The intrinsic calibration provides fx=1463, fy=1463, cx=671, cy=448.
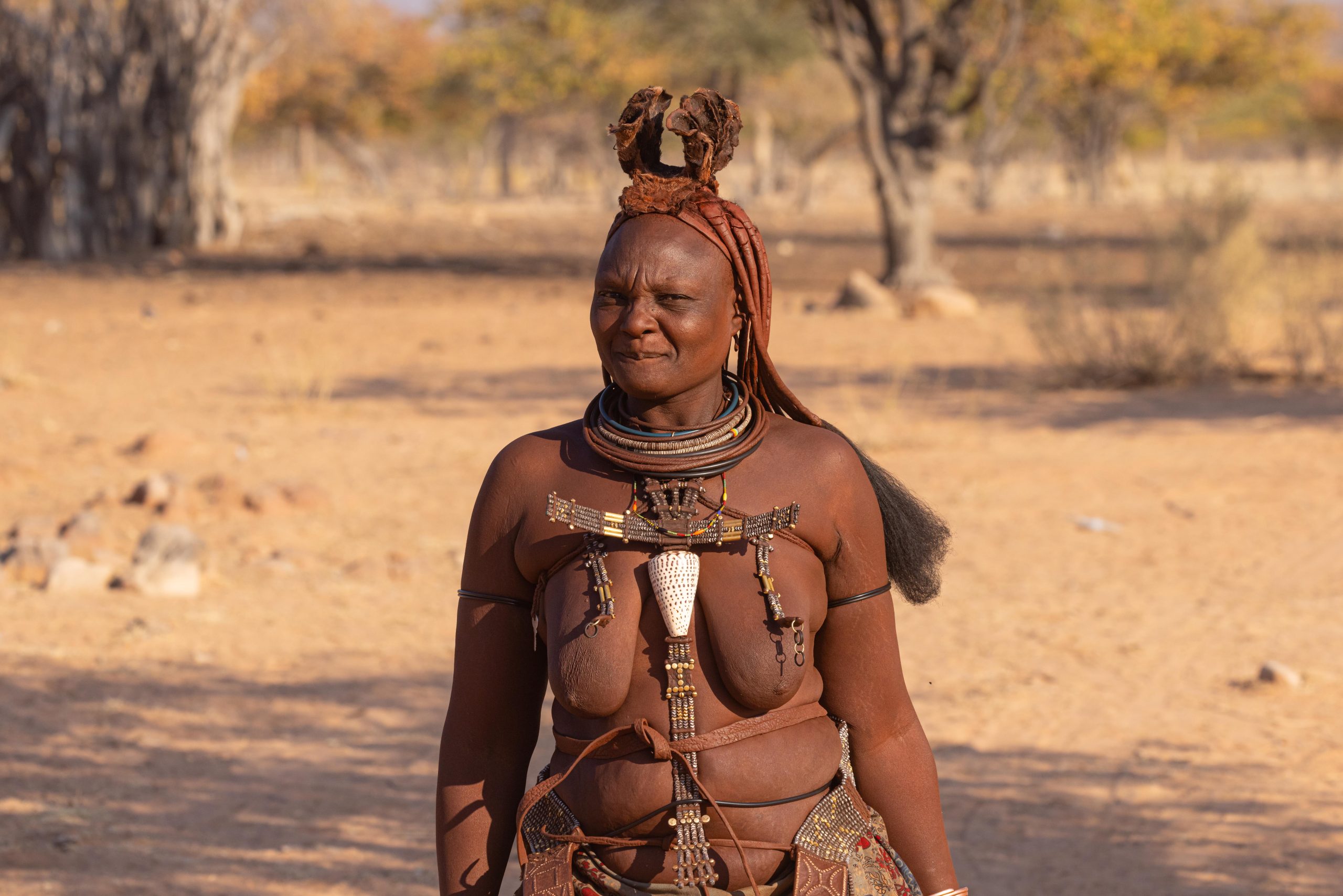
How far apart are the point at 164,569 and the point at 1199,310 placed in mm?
7791

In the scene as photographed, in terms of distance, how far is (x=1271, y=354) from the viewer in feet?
37.3

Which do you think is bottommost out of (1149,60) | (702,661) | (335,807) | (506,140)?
(335,807)

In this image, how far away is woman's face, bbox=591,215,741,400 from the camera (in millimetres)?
1871

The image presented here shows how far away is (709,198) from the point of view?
76.6 inches

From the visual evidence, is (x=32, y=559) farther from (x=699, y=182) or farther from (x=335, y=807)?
(x=699, y=182)

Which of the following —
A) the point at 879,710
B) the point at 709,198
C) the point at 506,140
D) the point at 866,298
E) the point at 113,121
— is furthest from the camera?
the point at 506,140

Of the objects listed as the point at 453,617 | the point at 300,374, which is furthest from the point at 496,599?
the point at 300,374

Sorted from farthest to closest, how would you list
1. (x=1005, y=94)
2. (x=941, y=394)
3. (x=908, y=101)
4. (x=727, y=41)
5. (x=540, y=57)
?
(x=540, y=57)
(x=1005, y=94)
(x=727, y=41)
(x=908, y=101)
(x=941, y=394)

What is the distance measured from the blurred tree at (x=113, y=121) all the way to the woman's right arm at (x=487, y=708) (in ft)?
67.4

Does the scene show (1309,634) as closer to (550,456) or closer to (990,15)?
(550,456)

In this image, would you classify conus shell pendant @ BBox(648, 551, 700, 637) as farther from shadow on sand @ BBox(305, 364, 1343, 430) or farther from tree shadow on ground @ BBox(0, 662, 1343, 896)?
shadow on sand @ BBox(305, 364, 1343, 430)

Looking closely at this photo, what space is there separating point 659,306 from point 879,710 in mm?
653

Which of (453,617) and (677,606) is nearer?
(677,606)

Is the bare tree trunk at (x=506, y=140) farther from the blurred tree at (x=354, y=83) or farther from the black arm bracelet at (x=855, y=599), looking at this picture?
the black arm bracelet at (x=855, y=599)
